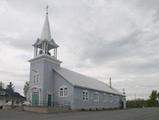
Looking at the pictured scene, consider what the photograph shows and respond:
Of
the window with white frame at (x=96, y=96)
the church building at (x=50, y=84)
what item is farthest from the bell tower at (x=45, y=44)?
the window with white frame at (x=96, y=96)

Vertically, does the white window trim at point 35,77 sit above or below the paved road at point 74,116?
above

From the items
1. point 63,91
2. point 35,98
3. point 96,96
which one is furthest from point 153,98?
point 35,98

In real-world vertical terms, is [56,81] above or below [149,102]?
above

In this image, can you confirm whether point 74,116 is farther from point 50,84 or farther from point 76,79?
point 76,79

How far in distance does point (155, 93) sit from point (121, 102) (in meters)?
22.2

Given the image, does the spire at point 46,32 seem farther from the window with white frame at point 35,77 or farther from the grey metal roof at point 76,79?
the window with white frame at point 35,77

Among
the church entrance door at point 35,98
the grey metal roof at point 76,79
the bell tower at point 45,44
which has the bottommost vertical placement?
the church entrance door at point 35,98

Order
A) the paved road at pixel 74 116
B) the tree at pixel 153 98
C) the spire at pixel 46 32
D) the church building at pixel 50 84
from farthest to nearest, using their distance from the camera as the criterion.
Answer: the tree at pixel 153 98 → the spire at pixel 46 32 → the church building at pixel 50 84 → the paved road at pixel 74 116

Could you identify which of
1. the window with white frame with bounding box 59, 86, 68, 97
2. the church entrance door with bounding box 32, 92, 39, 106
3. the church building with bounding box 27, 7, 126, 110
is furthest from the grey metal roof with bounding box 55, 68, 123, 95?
the church entrance door with bounding box 32, 92, 39, 106

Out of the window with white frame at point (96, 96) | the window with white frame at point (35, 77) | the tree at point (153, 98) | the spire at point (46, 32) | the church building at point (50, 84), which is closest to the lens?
the church building at point (50, 84)

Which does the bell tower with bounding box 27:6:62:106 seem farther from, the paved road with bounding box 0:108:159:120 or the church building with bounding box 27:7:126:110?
the paved road with bounding box 0:108:159:120

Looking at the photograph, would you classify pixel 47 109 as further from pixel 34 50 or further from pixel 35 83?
pixel 34 50

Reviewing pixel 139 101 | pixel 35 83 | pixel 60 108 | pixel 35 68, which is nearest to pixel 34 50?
pixel 35 68

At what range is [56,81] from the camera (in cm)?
3675
